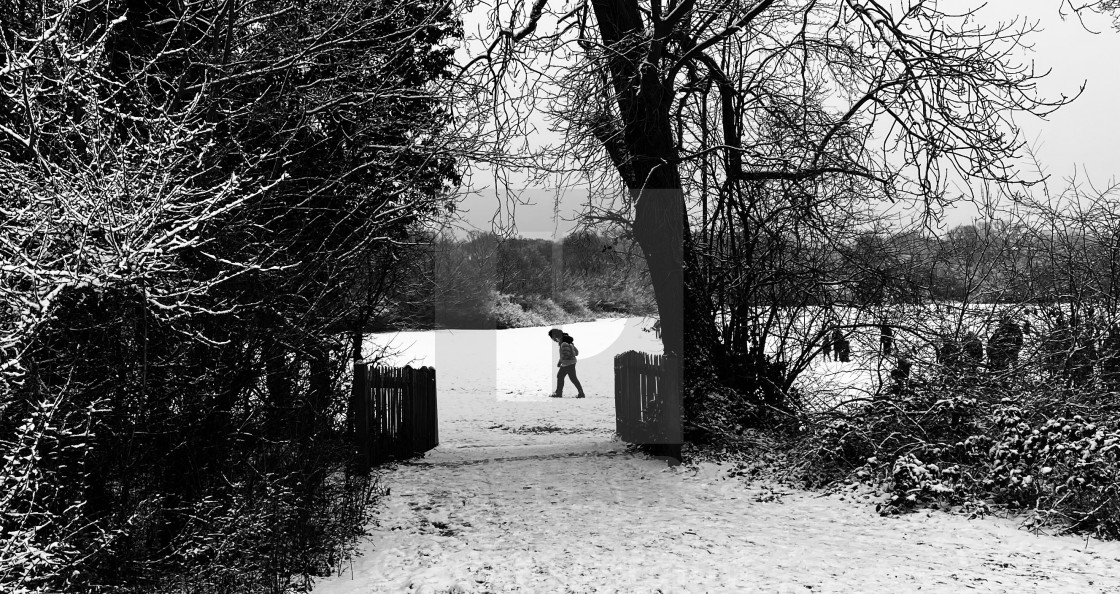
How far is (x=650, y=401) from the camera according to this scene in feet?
34.6

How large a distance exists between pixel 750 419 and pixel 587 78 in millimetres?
4722

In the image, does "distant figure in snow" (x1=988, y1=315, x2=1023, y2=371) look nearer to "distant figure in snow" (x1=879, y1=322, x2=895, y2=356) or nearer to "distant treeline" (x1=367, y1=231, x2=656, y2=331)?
"distant figure in snow" (x1=879, y1=322, x2=895, y2=356)

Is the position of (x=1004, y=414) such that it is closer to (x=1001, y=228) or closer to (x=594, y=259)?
(x=1001, y=228)

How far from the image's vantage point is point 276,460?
547 centimetres

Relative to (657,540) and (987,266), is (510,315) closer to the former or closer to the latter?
(987,266)

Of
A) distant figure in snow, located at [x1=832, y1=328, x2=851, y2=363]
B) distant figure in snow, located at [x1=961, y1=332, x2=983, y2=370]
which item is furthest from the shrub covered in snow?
distant figure in snow, located at [x1=832, y1=328, x2=851, y2=363]

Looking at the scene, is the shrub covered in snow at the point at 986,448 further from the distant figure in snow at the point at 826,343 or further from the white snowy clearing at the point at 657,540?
the distant figure in snow at the point at 826,343

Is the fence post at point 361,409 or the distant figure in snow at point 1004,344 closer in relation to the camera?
the fence post at point 361,409

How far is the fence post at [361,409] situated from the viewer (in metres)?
8.56

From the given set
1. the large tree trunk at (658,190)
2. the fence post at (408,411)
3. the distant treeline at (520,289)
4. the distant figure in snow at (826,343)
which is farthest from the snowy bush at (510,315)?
the distant figure in snow at (826,343)

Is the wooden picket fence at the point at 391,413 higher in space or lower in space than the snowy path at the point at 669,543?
higher

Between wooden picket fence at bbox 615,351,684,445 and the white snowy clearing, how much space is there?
0.44 meters

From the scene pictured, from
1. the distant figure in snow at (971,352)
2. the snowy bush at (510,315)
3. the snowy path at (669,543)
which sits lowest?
the snowy path at (669,543)

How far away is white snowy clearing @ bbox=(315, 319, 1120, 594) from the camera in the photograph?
17.5 ft
